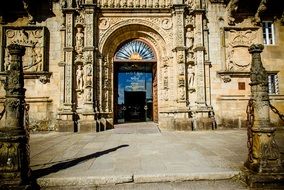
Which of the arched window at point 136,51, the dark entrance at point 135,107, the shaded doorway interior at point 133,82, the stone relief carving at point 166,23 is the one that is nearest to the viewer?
the stone relief carving at point 166,23

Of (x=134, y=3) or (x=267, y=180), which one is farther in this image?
(x=134, y=3)

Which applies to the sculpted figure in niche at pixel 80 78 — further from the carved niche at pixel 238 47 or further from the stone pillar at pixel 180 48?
the carved niche at pixel 238 47

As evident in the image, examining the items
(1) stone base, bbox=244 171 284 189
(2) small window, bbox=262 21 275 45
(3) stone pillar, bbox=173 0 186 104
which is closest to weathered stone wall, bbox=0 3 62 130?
(3) stone pillar, bbox=173 0 186 104

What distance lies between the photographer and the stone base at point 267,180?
360 cm

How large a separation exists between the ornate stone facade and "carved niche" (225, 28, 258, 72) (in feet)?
0.16

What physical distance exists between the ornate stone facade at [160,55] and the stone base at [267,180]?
6.63 metres

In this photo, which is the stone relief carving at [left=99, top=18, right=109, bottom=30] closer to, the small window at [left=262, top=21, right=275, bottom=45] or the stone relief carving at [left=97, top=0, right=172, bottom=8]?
the stone relief carving at [left=97, top=0, right=172, bottom=8]

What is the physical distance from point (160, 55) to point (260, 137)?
27.7 ft

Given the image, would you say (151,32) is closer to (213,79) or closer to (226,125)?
(213,79)

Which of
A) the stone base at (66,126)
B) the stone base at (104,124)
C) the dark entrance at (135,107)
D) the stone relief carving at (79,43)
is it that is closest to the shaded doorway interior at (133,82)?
the dark entrance at (135,107)

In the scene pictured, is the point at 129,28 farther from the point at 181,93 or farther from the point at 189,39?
the point at 181,93

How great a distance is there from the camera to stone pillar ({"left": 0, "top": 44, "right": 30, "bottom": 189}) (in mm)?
3549

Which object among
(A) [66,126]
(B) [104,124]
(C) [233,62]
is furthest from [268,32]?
(A) [66,126]

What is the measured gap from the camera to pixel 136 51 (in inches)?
481
